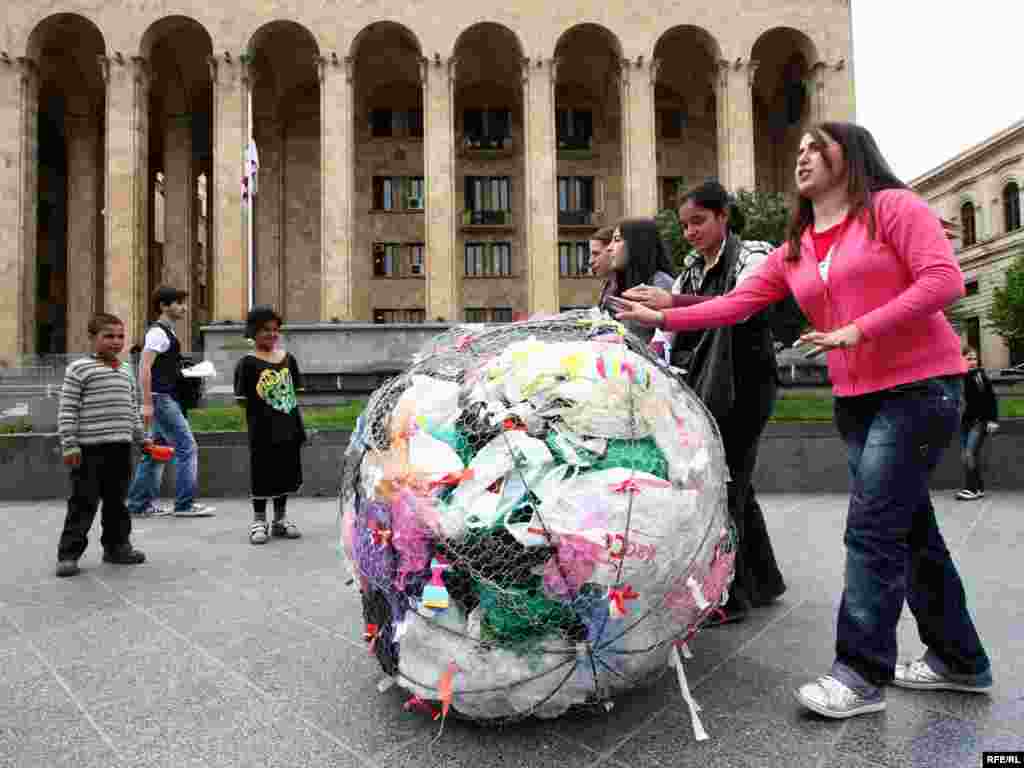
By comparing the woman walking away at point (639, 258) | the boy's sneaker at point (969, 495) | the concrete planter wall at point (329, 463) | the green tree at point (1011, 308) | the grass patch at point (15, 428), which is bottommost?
the boy's sneaker at point (969, 495)

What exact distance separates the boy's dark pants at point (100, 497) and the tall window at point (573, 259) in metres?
30.1

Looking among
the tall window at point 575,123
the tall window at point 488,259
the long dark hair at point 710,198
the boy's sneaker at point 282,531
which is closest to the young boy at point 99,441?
the boy's sneaker at point 282,531

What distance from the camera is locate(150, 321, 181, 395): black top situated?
24.5 ft

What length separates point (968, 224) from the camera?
135ft

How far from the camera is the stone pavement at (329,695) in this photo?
2.29 m

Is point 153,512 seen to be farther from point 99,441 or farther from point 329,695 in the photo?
point 329,695

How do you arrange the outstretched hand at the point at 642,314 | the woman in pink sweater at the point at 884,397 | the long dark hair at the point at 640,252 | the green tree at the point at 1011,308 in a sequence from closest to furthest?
the woman in pink sweater at the point at 884,397, the outstretched hand at the point at 642,314, the long dark hair at the point at 640,252, the green tree at the point at 1011,308

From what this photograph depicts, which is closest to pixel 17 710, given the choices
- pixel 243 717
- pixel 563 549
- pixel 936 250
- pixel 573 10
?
pixel 243 717

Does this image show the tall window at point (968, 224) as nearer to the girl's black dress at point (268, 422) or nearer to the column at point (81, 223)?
the girl's black dress at point (268, 422)

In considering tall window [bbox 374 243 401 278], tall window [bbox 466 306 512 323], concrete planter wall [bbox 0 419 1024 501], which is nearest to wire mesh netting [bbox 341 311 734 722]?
concrete planter wall [bbox 0 419 1024 501]

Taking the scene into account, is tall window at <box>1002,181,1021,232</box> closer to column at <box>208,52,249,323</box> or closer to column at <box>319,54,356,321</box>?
column at <box>319,54,356,321</box>

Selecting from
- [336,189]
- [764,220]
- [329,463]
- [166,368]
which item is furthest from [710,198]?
[336,189]

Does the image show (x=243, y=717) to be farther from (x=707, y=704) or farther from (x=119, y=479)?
(x=119, y=479)

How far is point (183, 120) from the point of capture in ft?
109
